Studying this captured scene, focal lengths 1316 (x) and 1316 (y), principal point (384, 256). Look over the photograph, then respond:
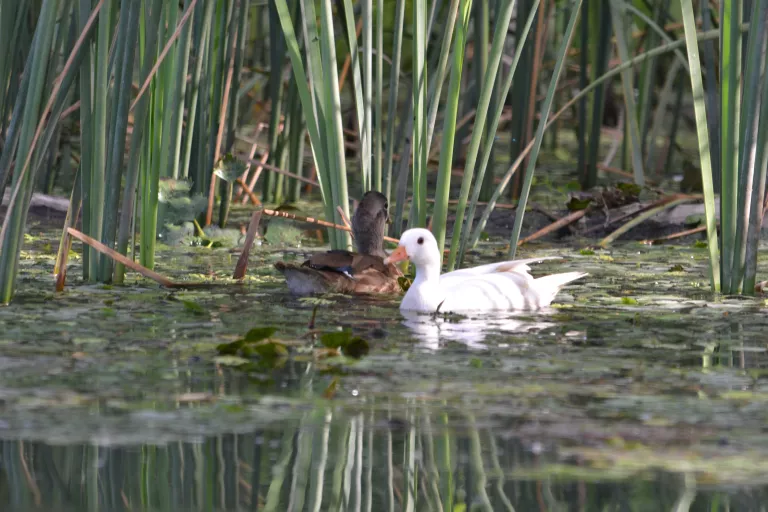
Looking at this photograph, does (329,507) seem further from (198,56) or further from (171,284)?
(198,56)

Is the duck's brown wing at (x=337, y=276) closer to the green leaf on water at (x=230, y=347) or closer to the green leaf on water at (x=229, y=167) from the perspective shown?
the green leaf on water at (x=230, y=347)

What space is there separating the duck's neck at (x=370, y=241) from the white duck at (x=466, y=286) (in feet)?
2.22

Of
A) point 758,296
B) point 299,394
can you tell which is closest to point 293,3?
point 758,296

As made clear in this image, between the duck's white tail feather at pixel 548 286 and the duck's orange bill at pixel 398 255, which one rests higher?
the duck's orange bill at pixel 398 255

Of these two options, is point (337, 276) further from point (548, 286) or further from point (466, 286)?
point (548, 286)

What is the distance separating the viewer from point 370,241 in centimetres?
573

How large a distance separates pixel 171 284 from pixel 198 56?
1.39 metres

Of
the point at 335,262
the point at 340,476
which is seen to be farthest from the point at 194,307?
the point at 340,476

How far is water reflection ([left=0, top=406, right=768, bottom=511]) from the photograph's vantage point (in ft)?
8.37

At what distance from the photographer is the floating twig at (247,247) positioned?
5.39 metres

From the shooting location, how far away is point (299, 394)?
3367mm

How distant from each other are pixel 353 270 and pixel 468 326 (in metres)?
0.75

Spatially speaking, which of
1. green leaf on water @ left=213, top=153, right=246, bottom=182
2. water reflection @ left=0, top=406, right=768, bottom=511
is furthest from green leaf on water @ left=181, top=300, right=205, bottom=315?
green leaf on water @ left=213, top=153, right=246, bottom=182

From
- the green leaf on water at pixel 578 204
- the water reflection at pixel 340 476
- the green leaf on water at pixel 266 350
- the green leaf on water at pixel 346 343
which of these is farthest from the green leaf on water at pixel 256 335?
the green leaf on water at pixel 578 204
